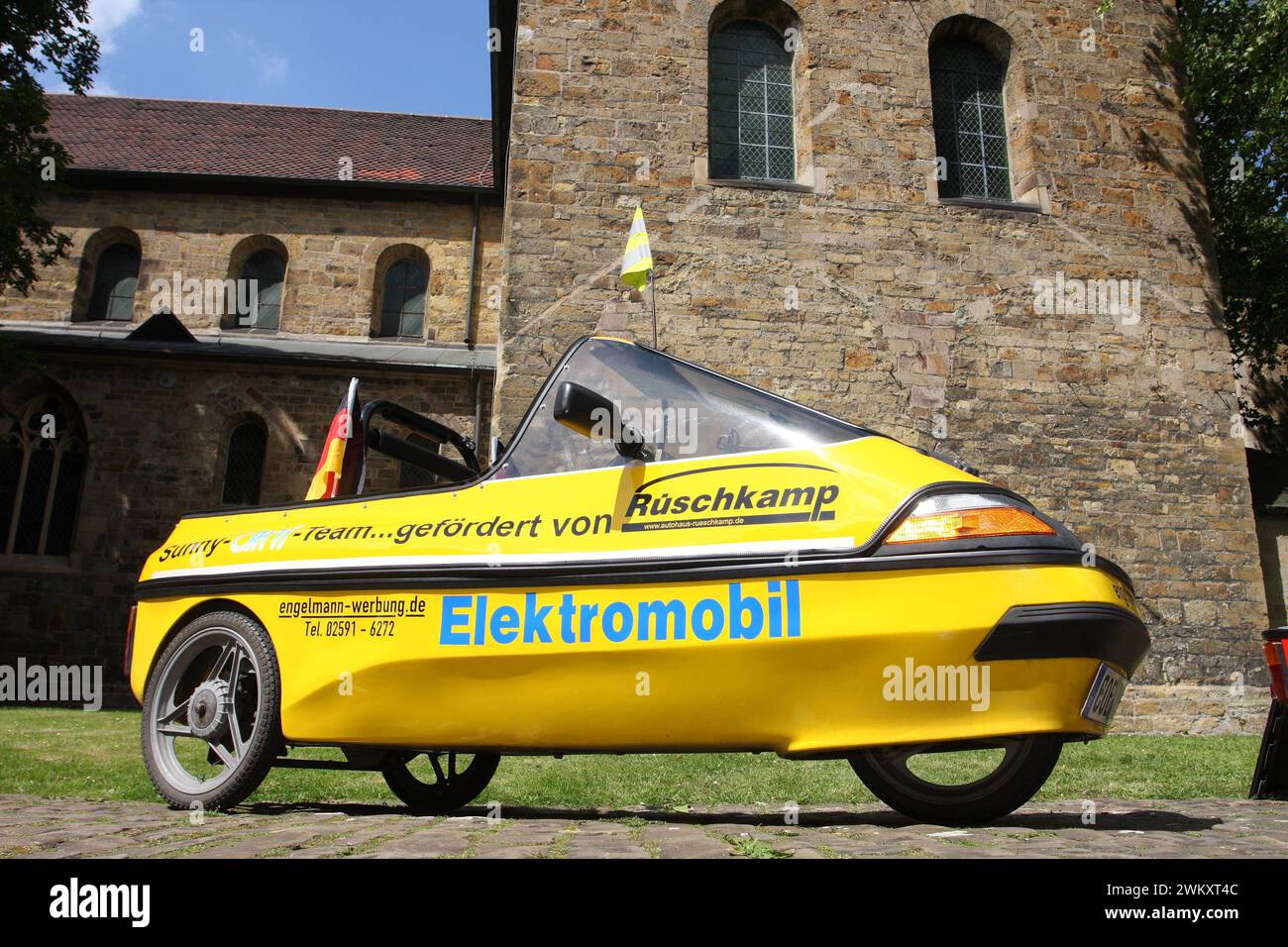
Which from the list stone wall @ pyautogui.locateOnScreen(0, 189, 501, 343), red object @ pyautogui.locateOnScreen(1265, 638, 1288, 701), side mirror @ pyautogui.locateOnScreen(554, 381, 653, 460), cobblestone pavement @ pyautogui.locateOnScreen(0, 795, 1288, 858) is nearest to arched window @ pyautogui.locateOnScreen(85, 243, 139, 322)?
stone wall @ pyautogui.locateOnScreen(0, 189, 501, 343)

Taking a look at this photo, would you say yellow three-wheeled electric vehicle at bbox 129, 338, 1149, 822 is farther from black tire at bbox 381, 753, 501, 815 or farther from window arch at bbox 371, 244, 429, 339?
window arch at bbox 371, 244, 429, 339

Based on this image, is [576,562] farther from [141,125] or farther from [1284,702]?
[141,125]

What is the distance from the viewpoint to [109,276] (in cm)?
1947

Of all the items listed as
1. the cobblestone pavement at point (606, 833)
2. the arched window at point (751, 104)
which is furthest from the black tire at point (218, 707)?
the arched window at point (751, 104)

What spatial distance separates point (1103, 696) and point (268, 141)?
2495 cm

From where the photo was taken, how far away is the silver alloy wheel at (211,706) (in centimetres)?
323

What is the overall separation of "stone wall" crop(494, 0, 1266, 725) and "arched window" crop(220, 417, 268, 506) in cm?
826

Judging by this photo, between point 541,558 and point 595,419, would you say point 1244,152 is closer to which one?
point 595,419

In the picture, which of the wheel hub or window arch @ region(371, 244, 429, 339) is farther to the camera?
window arch @ region(371, 244, 429, 339)

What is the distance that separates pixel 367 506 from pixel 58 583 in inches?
605

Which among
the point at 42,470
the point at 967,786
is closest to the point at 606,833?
the point at 967,786

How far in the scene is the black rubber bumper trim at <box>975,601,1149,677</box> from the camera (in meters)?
2.31

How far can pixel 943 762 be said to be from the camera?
500 centimetres
